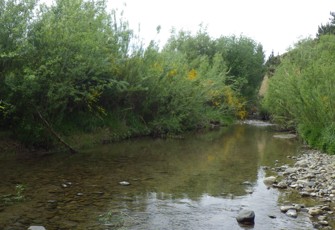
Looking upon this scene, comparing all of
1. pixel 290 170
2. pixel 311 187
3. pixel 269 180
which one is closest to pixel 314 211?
pixel 311 187

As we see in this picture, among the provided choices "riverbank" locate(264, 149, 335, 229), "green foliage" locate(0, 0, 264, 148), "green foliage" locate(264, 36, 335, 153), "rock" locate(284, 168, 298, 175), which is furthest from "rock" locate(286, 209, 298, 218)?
"green foliage" locate(0, 0, 264, 148)

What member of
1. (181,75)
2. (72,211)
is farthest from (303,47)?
(72,211)

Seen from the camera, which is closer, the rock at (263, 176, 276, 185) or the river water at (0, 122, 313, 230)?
the river water at (0, 122, 313, 230)

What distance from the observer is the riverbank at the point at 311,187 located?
8734 millimetres

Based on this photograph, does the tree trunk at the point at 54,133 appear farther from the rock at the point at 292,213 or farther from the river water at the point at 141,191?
the rock at the point at 292,213

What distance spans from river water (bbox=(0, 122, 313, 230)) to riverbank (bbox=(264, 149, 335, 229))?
0.34 meters

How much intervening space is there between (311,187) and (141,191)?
512cm

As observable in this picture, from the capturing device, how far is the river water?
818 centimetres

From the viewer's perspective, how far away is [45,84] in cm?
1544

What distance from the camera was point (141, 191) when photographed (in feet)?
35.4

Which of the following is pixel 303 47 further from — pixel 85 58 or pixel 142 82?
pixel 85 58

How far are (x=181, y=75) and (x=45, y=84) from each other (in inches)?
517

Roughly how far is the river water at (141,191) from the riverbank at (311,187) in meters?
0.34

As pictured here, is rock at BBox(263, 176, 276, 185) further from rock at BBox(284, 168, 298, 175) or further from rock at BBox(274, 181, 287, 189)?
rock at BBox(284, 168, 298, 175)
